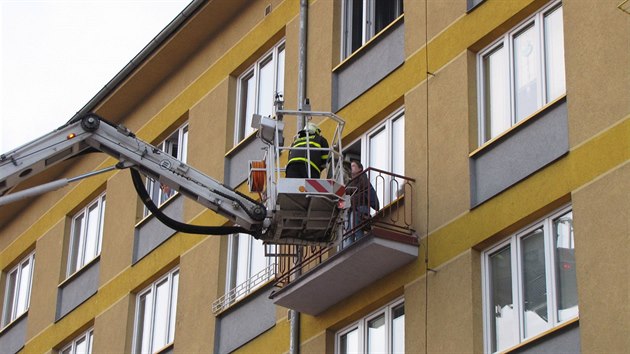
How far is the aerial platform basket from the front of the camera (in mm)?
19109

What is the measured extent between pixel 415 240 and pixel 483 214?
131 cm

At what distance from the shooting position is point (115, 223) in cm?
3034

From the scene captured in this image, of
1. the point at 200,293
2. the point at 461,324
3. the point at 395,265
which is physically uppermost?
the point at 200,293

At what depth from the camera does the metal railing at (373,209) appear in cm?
2059

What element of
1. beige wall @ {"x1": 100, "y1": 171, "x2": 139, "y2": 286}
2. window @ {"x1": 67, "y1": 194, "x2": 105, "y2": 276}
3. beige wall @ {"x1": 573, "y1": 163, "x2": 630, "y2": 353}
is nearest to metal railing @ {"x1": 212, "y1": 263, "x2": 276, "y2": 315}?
beige wall @ {"x1": 100, "y1": 171, "x2": 139, "y2": 286}

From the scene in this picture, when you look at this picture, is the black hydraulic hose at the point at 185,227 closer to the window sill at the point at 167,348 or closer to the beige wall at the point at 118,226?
the window sill at the point at 167,348

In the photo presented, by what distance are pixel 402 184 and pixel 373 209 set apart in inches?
23.4

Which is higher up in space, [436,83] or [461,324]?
[436,83]

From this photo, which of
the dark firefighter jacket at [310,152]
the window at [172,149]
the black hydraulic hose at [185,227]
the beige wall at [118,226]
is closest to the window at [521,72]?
the dark firefighter jacket at [310,152]

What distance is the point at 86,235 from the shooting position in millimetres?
32281

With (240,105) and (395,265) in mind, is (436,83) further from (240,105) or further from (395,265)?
(240,105)

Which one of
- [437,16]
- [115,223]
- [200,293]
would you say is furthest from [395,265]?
[115,223]

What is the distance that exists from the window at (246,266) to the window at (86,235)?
19.8ft

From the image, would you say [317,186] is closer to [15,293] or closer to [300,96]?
[300,96]
